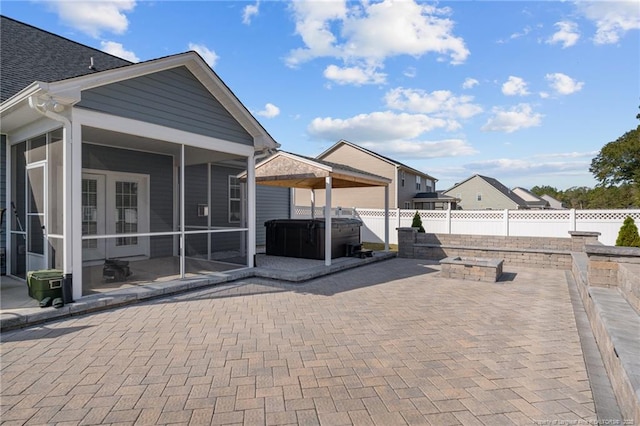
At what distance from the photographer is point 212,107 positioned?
675 cm

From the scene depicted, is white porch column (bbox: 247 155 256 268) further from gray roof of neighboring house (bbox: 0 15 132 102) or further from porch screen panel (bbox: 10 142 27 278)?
porch screen panel (bbox: 10 142 27 278)

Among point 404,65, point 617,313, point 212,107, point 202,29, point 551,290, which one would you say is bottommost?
point 551,290

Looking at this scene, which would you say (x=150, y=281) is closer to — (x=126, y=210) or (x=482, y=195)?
(x=126, y=210)

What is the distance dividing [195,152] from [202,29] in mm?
3391

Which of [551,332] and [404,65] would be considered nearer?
[551,332]

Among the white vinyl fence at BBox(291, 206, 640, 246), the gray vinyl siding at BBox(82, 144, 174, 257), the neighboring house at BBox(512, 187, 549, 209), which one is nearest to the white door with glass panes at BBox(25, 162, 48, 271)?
the gray vinyl siding at BBox(82, 144, 174, 257)

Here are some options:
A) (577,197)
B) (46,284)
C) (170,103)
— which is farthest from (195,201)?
(577,197)

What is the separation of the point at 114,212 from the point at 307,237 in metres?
4.90

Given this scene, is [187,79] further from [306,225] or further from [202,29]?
[306,225]

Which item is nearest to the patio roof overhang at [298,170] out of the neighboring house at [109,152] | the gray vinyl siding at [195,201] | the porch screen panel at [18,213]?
the neighboring house at [109,152]

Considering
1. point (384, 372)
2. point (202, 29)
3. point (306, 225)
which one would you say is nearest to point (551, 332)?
point (384, 372)

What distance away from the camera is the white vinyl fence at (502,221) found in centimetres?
1165

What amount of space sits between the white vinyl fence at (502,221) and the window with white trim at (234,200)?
3072 mm

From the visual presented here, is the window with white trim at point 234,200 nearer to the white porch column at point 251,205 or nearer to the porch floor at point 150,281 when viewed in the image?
the porch floor at point 150,281
